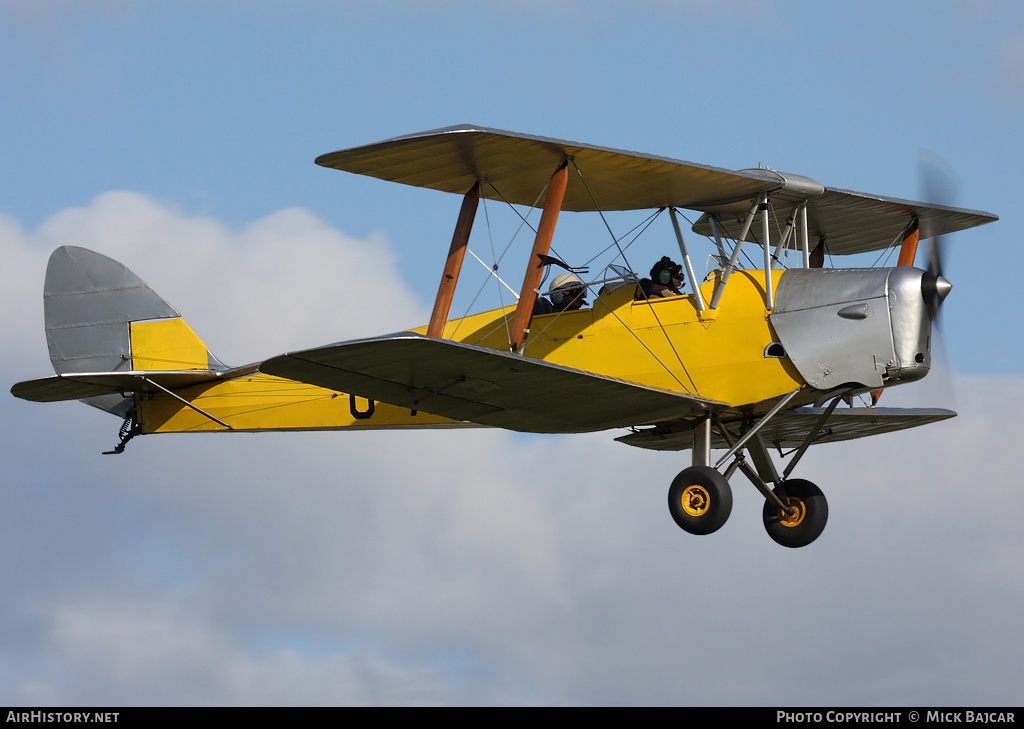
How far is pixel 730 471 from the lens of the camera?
13.4 m

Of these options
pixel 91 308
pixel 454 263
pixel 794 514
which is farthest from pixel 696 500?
pixel 91 308

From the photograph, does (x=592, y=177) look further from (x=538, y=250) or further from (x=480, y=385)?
(x=480, y=385)

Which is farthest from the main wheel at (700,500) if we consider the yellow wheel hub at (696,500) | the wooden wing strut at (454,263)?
the wooden wing strut at (454,263)

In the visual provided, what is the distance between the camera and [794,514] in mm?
14281

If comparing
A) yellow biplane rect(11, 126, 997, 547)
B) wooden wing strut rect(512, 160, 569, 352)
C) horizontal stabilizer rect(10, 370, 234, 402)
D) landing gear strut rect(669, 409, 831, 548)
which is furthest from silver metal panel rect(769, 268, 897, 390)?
horizontal stabilizer rect(10, 370, 234, 402)

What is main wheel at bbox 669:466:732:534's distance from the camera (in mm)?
12766

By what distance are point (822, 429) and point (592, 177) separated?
3.98 meters

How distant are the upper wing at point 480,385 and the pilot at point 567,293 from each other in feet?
3.49

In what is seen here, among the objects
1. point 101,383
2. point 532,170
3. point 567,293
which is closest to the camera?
point 532,170
